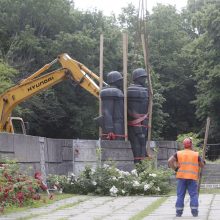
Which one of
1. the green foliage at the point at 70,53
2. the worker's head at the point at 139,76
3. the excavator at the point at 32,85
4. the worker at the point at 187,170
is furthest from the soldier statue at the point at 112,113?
the green foliage at the point at 70,53

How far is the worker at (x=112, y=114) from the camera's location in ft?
67.2

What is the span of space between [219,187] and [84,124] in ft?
89.4

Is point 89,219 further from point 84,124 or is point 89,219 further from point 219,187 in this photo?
point 84,124

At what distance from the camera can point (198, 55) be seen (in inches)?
1864

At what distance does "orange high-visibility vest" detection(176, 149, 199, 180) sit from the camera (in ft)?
37.4

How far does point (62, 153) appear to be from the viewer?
18.3 meters

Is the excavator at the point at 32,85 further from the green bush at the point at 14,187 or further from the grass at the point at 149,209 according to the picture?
the green bush at the point at 14,187

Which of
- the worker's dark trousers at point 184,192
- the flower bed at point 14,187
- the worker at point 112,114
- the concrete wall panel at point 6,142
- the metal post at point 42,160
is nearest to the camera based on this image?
the worker's dark trousers at point 184,192

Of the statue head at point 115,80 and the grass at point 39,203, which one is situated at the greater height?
the statue head at point 115,80

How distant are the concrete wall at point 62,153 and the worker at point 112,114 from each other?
0.69 meters

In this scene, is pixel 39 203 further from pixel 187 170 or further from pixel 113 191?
pixel 187 170

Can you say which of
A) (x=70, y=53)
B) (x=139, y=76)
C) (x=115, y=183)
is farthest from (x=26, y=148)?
(x=70, y=53)

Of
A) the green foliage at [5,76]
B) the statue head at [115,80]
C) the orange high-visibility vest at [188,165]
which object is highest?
the green foliage at [5,76]

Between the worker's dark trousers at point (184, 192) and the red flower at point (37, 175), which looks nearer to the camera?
the worker's dark trousers at point (184, 192)
